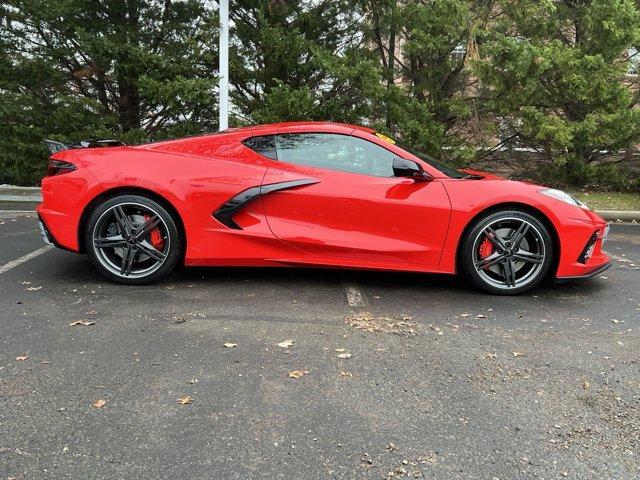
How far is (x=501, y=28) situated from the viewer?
370 inches

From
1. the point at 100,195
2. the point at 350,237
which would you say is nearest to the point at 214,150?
the point at 100,195

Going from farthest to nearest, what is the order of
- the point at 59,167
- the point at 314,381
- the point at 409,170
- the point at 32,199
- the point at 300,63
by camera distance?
the point at 300,63
the point at 32,199
the point at 59,167
the point at 409,170
the point at 314,381

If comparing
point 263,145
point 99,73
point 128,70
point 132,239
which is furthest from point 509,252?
point 99,73

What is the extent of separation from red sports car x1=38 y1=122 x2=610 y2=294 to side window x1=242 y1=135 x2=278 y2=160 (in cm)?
3

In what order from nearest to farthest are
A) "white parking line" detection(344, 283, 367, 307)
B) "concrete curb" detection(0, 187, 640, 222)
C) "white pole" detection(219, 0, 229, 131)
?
1. "white parking line" detection(344, 283, 367, 307)
2. "concrete curb" detection(0, 187, 640, 222)
3. "white pole" detection(219, 0, 229, 131)

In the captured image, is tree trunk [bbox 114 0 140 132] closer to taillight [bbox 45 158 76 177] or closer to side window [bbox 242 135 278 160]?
taillight [bbox 45 158 76 177]

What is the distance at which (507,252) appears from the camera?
4.36 metres

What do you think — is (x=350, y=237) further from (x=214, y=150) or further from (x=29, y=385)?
(x=29, y=385)

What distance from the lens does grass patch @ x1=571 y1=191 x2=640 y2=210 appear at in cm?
880

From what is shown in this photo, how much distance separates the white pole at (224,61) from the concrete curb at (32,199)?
3268mm

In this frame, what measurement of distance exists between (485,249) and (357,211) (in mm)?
1092

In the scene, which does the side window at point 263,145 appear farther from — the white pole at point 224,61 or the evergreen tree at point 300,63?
the evergreen tree at point 300,63

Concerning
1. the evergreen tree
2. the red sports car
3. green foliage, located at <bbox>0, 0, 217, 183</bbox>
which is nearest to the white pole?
green foliage, located at <bbox>0, 0, 217, 183</bbox>

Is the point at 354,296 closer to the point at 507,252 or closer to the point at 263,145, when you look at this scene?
the point at 507,252
